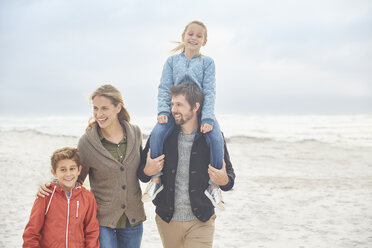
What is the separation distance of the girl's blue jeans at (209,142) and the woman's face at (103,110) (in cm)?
41

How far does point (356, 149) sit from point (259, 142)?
5290mm

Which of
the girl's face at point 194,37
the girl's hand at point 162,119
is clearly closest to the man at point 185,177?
the girl's hand at point 162,119

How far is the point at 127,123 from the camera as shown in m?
3.15

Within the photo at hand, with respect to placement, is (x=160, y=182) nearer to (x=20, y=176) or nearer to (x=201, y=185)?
(x=201, y=185)

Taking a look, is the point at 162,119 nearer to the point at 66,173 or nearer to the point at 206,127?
the point at 206,127

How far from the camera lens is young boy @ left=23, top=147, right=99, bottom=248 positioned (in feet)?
8.54

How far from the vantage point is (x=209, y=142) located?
306 cm

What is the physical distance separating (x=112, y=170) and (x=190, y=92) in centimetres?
93

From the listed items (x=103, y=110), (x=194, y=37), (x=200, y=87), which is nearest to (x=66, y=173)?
(x=103, y=110)

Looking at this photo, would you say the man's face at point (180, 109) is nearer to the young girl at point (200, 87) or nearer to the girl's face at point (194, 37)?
the young girl at point (200, 87)

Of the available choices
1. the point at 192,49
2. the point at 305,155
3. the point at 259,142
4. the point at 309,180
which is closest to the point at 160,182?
the point at 192,49

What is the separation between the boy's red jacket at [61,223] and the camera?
2.59 m

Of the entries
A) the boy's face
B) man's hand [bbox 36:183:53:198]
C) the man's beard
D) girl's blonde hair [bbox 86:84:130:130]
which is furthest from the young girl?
man's hand [bbox 36:183:53:198]

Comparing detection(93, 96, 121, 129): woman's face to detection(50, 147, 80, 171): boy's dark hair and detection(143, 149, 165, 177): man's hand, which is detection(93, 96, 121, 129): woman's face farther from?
detection(143, 149, 165, 177): man's hand
